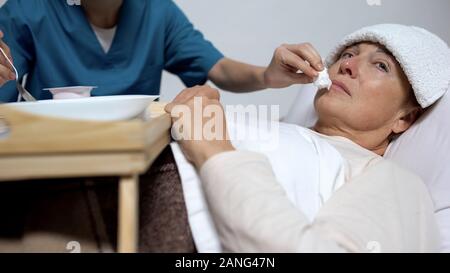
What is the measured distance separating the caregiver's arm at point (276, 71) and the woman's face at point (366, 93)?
78 millimetres

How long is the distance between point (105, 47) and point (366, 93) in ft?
2.49

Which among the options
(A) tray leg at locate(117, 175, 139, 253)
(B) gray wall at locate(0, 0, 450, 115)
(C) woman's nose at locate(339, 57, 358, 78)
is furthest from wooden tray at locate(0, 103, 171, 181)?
(B) gray wall at locate(0, 0, 450, 115)

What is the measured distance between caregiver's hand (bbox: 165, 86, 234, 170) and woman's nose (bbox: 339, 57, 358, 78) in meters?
0.39

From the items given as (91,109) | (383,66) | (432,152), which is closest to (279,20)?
(383,66)

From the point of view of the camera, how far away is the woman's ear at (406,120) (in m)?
1.00

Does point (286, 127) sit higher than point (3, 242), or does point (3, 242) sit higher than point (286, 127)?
point (286, 127)

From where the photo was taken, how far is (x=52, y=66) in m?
1.15

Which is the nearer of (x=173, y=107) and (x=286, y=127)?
(x=173, y=107)

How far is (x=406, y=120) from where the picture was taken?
1.02 meters

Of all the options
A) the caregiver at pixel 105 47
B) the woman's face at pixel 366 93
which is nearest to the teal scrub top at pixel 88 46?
the caregiver at pixel 105 47

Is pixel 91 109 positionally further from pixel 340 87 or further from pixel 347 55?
pixel 347 55
